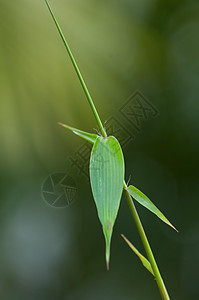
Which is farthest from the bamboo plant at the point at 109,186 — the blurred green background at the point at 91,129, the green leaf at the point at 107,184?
the blurred green background at the point at 91,129

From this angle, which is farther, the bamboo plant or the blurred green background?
the blurred green background

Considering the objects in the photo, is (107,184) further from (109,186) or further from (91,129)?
(91,129)

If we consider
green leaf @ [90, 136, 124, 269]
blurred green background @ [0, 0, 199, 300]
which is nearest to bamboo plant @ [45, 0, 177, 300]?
green leaf @ [90, 136, 124, 269]

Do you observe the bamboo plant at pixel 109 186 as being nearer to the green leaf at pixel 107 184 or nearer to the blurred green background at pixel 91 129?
the green leaf at pixel 107 184

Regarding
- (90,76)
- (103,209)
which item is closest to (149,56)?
(90,76)

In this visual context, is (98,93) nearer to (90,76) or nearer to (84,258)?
(90,76)

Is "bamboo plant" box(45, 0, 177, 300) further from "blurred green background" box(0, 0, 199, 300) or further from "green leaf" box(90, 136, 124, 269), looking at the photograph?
"blurred green background" box(0, 0, 199, 300)
